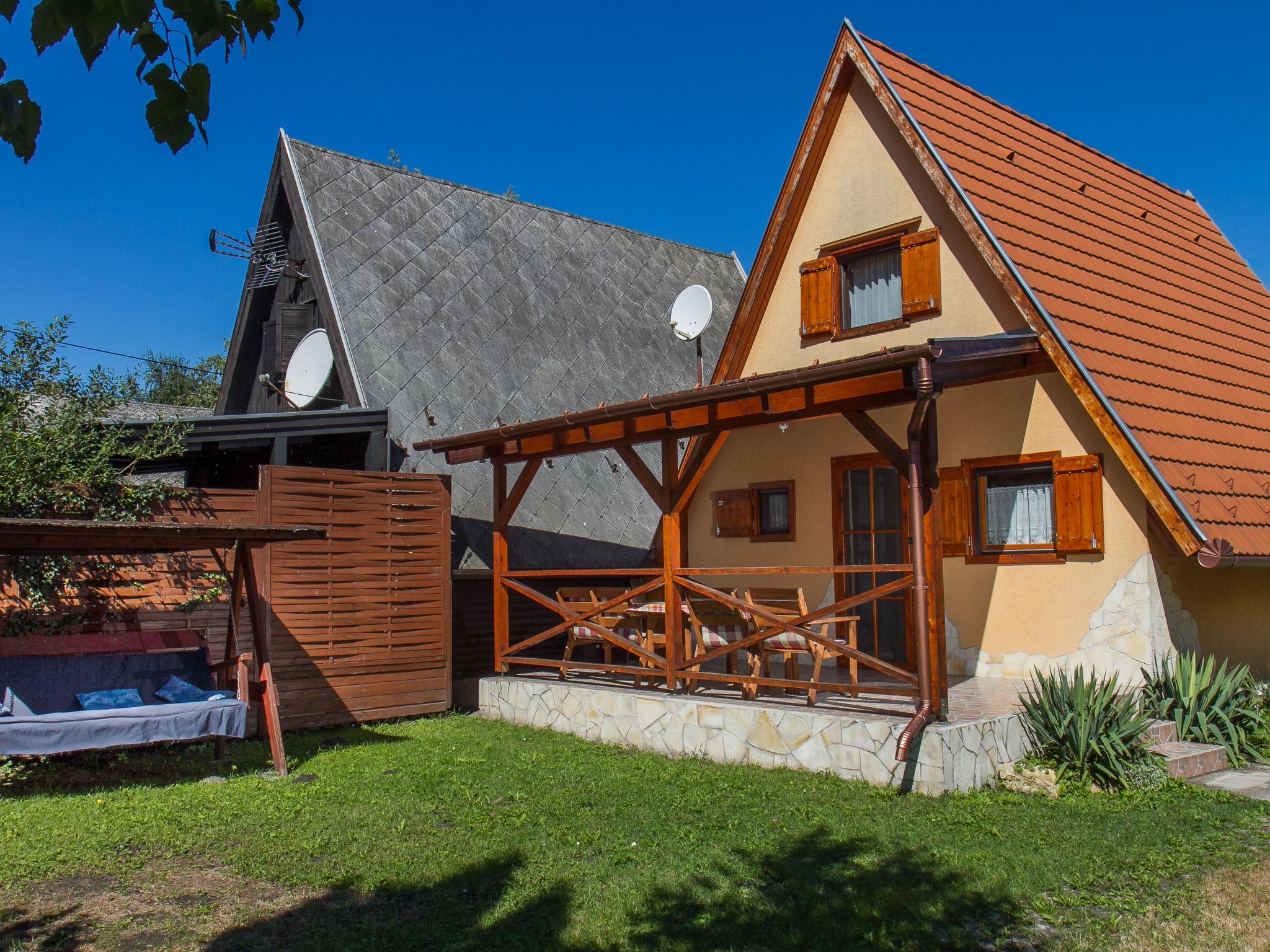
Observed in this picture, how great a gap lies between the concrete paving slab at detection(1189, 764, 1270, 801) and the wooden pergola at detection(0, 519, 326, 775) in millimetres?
6445

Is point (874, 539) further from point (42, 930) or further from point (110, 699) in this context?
point (42, 930)

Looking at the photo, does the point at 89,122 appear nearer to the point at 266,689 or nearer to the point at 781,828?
the point at 781,828

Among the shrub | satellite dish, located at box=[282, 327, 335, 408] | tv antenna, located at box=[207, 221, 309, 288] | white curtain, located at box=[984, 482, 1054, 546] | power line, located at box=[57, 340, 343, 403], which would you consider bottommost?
the shrub

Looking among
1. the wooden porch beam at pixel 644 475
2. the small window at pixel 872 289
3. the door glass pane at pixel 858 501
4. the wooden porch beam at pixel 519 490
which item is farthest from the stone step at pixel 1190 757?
the wooden porch beam at pixel 519 490

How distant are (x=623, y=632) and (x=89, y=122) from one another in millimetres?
8453

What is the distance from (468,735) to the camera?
9.51 m

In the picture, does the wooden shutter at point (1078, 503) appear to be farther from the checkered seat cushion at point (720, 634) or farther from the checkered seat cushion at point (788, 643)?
the checkered seat cushion at point (720, 634)

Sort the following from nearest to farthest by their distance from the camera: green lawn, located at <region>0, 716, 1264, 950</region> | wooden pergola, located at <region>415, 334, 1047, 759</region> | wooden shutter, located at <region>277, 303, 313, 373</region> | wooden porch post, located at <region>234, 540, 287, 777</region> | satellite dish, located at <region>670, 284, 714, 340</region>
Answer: green lawn, located at <region>0, 716, 1264, 950</region>
wooden pergola, located at <region>415, 334, 1047, 759</region>
wooden porch post, located at <region>234, 540, 287, 777</region>
satellite dish, located at <region>670, 284, 714, 340</region>
wooden shutter, located at <region>277, 303, 313, 373</region>

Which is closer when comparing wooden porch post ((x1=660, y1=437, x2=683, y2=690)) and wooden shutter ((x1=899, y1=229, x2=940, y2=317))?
wooden porch post ((x1=660, y1=437, x2=683, y2=690))

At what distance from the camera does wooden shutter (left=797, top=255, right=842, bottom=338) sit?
1097 centimetres

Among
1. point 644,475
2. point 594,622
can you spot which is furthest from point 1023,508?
point 594,622

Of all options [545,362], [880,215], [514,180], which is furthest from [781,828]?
[514,180]

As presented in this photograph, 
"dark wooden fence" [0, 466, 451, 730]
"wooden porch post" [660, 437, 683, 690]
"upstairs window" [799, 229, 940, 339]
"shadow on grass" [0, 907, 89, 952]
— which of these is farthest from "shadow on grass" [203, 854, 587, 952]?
"upstairs window" [799, 229, 940, 339]

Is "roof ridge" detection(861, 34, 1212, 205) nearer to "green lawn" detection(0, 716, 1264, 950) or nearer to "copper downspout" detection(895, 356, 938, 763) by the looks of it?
"copper downspout" detection(895, 356, 938, 763)
